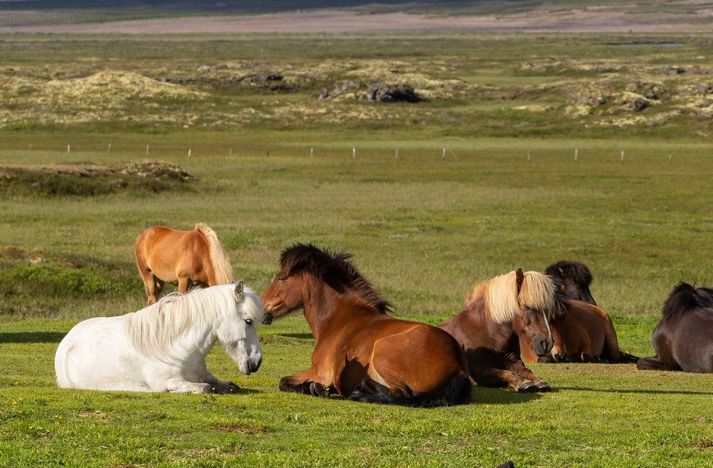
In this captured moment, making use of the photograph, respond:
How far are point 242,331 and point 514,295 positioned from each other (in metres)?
2.83

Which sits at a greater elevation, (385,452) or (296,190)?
(385,452)

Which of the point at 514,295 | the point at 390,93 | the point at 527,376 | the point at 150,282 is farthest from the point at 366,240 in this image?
the point at 390,93

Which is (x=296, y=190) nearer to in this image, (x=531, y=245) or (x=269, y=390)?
(x=531, y=245)

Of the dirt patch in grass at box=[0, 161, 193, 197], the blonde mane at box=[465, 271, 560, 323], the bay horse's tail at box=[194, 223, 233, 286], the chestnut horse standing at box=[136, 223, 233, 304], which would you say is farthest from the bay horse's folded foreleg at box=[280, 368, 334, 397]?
the dirt patch in grass at box=[0, 161, 193, 197]

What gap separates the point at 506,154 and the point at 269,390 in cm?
6632

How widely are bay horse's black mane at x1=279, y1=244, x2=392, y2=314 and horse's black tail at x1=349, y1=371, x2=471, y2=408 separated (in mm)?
1309

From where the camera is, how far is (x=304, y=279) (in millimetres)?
13039

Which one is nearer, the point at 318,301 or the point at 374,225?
the point at 318,301

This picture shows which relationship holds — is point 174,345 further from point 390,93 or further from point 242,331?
point 390,93

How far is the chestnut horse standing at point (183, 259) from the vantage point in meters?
20.2

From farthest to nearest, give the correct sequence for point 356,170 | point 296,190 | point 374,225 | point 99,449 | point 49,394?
1. point 356,170
2. point 296,190
3. point 374,225
4. point 49,394
5. point 99,449

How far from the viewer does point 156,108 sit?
109m

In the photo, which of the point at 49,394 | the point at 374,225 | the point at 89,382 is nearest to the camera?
the point at 49,394

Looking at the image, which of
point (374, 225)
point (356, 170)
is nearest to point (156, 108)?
point (356, 170)
